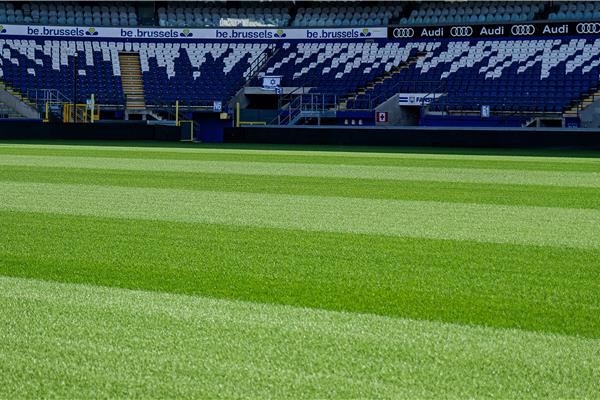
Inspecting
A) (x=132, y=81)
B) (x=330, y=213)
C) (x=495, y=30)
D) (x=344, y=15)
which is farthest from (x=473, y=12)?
(x=330, y=213)

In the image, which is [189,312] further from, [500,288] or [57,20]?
[57,20]

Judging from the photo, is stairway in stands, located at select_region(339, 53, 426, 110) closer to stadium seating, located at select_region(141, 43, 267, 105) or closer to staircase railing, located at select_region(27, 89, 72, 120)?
stadium seating, located at select_region(141, 43, 267, 105)

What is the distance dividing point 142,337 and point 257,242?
305 centimetres

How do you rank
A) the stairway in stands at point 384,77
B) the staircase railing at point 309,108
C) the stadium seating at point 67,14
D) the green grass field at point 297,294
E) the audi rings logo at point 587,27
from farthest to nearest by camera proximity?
1. the stadium seating at point 67,14
2. the stairway in stands at point 384,77
3. the audi rings logo at point 587,27
4. the staircase railing at point 309,108
5. the green grass field at point 297,294

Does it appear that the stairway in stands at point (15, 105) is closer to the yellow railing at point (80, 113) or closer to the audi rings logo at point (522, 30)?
the yellow railing at point (80, 113)

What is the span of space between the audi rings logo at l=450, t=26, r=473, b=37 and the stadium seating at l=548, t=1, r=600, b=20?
3.79 meters

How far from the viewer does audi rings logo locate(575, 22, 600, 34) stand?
39000 mm

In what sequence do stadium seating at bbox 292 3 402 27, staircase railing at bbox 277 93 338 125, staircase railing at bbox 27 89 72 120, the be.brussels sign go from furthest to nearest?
1. stadium seating at bbox 292 3 402 27
2. the be.brussels sign
3. staircase railing at bbox 27 89 72 120
4. staircase railing at bbox 277 93 338 125

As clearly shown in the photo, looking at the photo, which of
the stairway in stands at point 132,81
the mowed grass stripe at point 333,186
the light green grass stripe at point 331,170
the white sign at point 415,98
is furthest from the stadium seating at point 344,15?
the mowed grass stripe at point 333,186

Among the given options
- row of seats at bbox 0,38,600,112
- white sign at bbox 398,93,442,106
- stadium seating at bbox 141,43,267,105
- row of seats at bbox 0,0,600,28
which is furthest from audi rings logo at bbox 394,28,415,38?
stadium seating at bbox 141,43,267,105

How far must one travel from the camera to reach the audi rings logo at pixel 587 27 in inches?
1535

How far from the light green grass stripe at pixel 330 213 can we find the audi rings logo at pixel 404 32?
3310 centimetres

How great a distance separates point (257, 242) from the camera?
708cm

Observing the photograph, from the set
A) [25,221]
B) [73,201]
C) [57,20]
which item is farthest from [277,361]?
[57,20]
